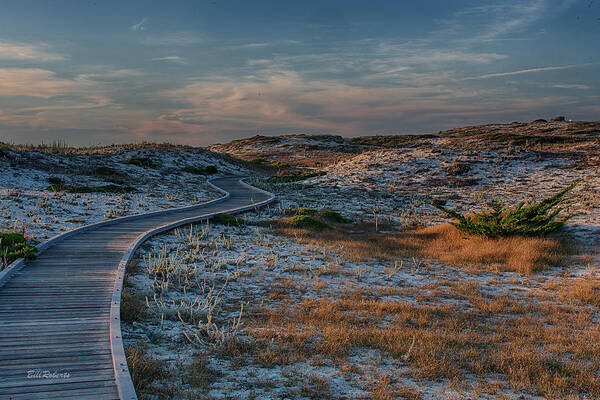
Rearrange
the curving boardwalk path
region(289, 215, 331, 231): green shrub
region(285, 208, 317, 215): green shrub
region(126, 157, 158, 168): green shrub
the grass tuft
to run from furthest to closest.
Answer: region(126, 157, 158, 168): green shrub < region(285, 208, 317, 215): green shrub < region(289, 215, 331, 231): green shrub < the grass tuft < the curving boardwalk path

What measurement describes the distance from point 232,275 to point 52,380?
548 centimetres

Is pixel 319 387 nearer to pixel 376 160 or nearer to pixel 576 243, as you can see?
Answer: pixel 576 243

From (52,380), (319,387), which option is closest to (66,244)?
(52,380)

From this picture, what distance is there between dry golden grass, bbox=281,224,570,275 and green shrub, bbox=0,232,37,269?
→ 320 inches

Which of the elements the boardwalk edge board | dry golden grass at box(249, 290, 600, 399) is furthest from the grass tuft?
the boardwalk edge board

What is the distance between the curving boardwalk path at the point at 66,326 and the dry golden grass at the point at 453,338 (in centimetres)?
221

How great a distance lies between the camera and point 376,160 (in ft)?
125

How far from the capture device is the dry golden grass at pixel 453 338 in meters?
5.32

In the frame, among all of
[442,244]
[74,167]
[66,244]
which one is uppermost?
[74,167]

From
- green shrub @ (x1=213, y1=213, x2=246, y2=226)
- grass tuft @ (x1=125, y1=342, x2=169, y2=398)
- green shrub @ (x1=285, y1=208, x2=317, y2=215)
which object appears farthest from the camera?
green shrub @ (x1=285, y1=208, x2=317, y2=215)

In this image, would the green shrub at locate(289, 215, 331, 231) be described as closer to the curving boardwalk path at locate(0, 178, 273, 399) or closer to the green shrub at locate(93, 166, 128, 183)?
the curving boardwalk path at locate(0, 178, 273, 399)

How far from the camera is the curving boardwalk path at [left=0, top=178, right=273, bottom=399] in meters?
4.48

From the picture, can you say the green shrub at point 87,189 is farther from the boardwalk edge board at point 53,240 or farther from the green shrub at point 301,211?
the green shrub at point 301,211

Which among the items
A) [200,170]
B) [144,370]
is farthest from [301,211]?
[200,170]
